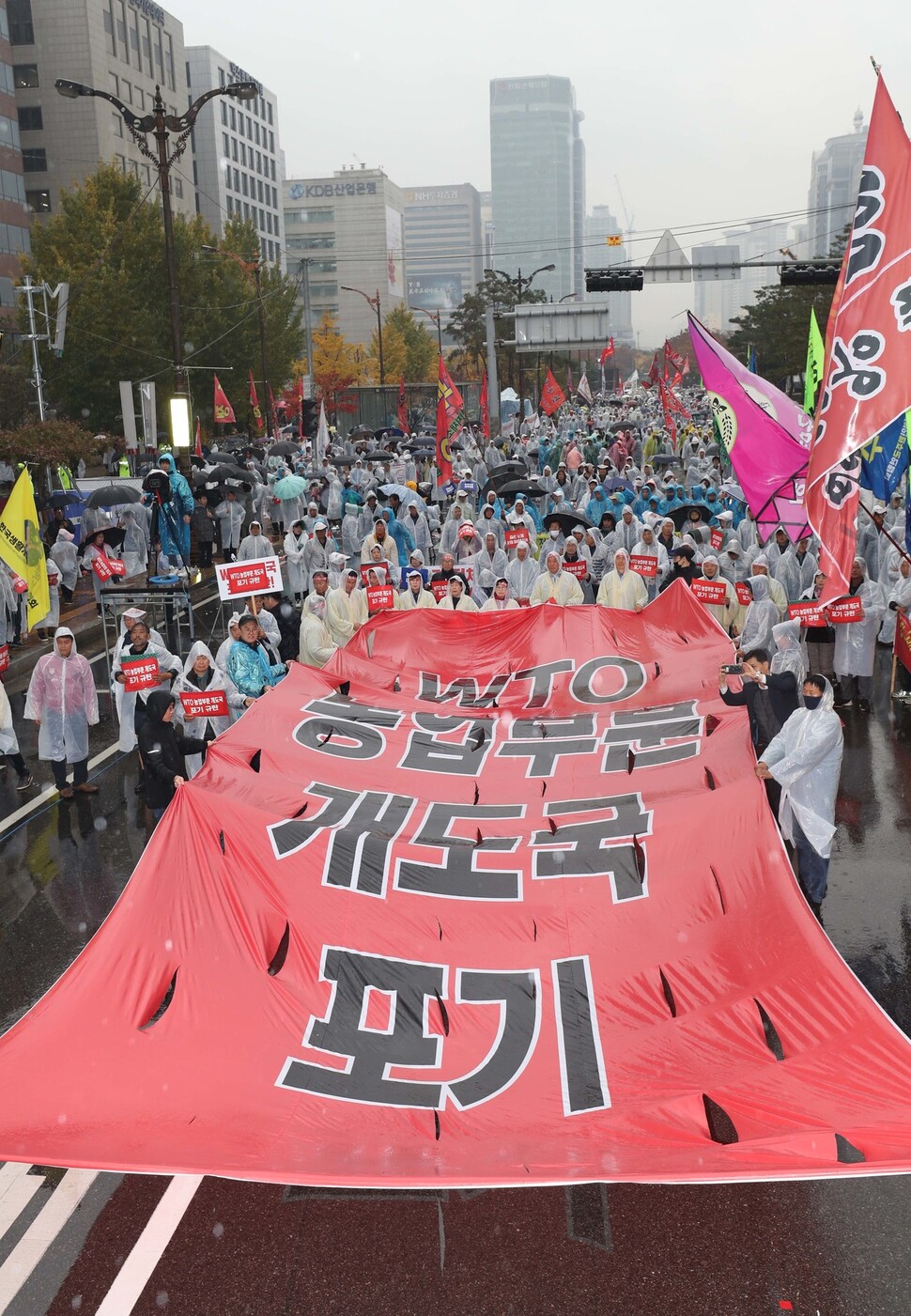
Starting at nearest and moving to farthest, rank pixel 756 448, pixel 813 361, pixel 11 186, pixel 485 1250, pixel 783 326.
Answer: pixel 485 1250 → pixel 756 448 → pixel 813 361 → pixel 783 326 → pixel 11 186

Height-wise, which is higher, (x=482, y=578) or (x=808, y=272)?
(x=808, y=272)

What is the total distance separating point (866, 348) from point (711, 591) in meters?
5.20

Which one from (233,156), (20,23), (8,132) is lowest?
(8,132)

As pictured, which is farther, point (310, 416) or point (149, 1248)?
point (310, 416)

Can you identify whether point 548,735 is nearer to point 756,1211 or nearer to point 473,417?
point 756,1211

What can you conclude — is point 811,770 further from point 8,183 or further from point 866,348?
point 8,183

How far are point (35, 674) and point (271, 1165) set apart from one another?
23.6ft

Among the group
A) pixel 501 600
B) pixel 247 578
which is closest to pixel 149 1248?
pixel 247 578

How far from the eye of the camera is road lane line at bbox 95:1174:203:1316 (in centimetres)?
452

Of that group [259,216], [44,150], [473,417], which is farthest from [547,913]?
[259,216]

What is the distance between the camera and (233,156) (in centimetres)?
9425

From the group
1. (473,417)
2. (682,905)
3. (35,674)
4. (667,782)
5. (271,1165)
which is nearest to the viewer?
(271,1165)

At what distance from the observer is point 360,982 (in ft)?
18.7

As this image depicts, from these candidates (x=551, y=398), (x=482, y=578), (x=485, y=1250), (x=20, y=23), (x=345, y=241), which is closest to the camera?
(x=485, y=1250)
